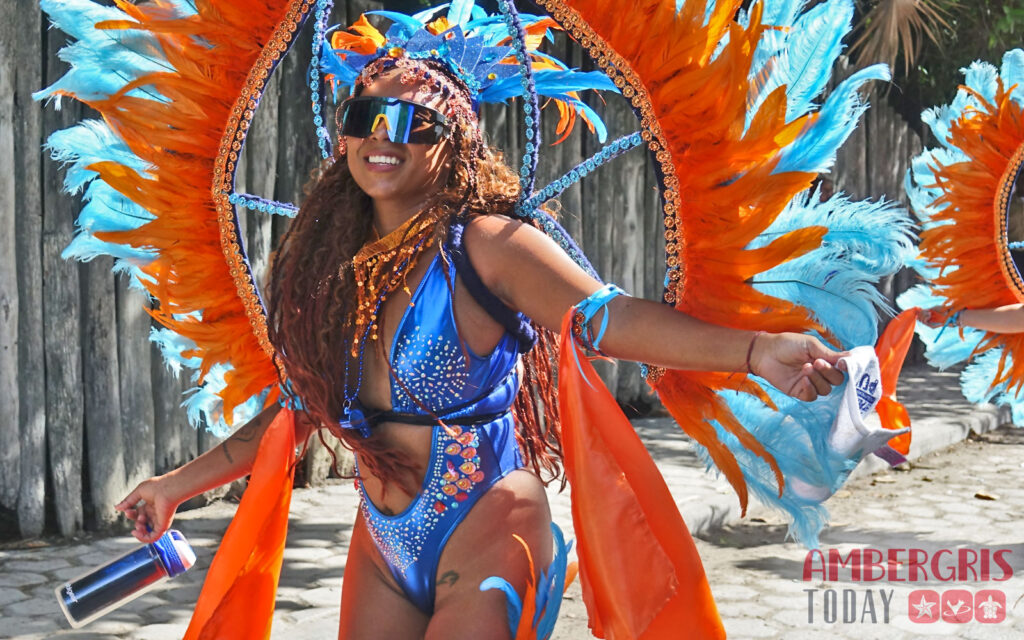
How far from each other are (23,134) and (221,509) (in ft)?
6.85

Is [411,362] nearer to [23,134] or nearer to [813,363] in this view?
[813,363]

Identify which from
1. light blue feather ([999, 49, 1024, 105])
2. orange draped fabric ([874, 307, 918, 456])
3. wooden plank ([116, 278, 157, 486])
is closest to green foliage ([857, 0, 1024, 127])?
light blue feather ([999, 49, 1024, 105])

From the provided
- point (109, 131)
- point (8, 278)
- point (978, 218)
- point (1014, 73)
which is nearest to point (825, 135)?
point (109, 131)

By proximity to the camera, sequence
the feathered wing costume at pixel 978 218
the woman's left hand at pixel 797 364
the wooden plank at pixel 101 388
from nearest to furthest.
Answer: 1. the woman's left hand at pixel 797 364
2. the wooden plank at pixel 101 388
3. the feathered wing costume at pixel 978 218

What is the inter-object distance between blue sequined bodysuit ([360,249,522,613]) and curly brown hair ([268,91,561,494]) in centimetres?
7

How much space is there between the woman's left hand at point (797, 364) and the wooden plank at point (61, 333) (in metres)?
4.11

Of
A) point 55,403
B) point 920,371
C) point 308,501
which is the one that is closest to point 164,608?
point 55,403

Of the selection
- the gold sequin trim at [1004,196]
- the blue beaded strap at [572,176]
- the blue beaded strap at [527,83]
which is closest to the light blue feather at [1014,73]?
the gold sequin trim at [1004,196]

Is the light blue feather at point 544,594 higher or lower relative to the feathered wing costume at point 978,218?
lower

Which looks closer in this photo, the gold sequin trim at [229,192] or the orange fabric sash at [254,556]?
the orange fabric sash at [254,556]

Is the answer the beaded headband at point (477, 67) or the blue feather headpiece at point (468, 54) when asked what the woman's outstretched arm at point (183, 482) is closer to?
the beaded headband at point (477, 67)

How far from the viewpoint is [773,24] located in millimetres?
2393

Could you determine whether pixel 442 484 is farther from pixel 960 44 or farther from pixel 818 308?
pixel 960 44

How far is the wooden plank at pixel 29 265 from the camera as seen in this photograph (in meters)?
5.12
